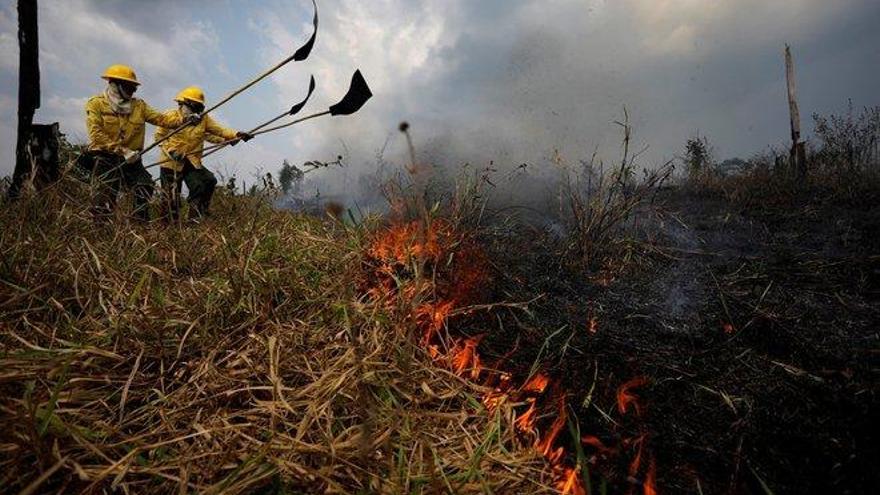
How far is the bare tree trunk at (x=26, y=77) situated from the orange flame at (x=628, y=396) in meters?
4.40

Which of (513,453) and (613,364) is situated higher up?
(613,364)

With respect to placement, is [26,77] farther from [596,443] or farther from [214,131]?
[596,443]

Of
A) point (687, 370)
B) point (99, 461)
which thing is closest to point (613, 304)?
point (687, 370)

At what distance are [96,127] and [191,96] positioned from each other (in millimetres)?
1162

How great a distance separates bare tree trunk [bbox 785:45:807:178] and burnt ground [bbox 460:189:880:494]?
21.9 feet

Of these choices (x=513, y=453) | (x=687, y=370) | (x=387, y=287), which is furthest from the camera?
(x=387, y=287)

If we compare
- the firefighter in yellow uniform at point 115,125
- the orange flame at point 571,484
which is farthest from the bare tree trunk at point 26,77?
the orange flame at point 571,484

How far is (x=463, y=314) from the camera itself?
7.48 feet

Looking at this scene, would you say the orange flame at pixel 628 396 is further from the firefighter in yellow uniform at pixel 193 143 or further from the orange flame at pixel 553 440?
the firefighter in yellow uniform at pixel 193 143

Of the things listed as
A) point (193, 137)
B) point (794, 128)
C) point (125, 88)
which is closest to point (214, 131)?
point (193, 137)

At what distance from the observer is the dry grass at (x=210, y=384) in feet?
4.00

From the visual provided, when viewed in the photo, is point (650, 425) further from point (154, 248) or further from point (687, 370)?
point (154, 248)

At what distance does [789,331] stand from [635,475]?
141 cm

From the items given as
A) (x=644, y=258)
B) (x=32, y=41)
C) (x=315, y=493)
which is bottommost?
(x=315, y=493)
